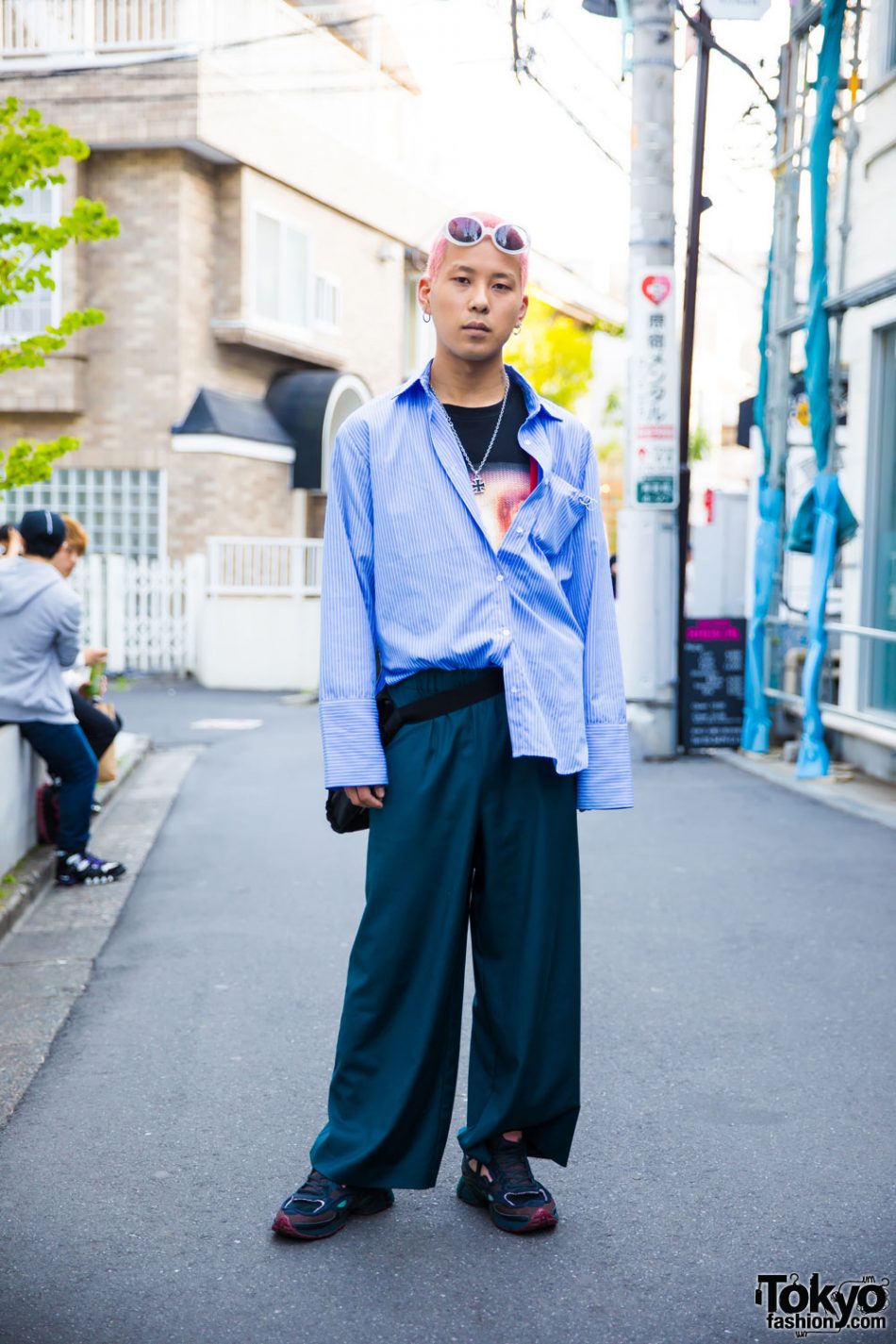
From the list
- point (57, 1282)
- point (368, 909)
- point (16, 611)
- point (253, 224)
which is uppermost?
point (253, 224)

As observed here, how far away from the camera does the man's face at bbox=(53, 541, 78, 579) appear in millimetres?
6707

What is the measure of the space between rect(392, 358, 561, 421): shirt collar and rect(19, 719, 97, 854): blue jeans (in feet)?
13.1

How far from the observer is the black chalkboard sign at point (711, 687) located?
11.0m

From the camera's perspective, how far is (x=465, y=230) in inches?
116

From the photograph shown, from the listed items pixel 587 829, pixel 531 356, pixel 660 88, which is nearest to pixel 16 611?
pixel 587 829

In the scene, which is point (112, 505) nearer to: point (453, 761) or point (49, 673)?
point (49, 673)

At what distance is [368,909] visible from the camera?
3.00 m

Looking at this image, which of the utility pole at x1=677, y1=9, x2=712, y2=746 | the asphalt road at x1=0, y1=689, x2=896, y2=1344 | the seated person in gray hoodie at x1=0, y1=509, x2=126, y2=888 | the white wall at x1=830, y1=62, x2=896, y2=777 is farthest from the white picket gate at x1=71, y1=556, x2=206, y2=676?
the asphalt road at x1=0, y1=689, x2=896, y2=1344

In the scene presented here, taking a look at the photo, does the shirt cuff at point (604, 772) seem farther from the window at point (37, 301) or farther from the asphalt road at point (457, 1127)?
the window at point (37, 301)

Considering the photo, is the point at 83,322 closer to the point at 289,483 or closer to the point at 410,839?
the point at 410,839

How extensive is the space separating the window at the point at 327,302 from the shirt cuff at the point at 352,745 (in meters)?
19.4

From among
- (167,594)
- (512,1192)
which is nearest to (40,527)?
(512,1192)

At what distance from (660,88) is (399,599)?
8.41 metres

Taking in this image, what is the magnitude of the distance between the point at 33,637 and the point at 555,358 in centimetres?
2677
